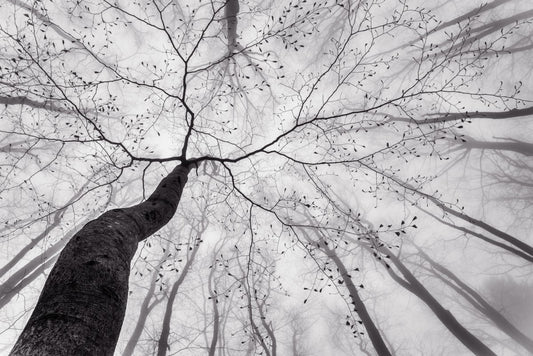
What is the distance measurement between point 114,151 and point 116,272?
13.8ft

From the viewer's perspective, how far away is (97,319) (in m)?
1.34

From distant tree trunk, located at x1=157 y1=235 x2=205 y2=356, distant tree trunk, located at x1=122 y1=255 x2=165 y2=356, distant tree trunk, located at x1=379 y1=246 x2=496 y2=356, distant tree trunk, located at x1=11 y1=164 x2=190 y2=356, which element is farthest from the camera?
distant tree trunk, located at x1=122 y1=255 x2=165 y2=356

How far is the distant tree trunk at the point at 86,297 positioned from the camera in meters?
1.18

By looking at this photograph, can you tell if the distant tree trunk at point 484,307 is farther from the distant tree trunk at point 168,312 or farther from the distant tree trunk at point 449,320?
the distant tree trunk at point 168,312

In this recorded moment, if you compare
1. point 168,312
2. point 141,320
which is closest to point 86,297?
point 168,312

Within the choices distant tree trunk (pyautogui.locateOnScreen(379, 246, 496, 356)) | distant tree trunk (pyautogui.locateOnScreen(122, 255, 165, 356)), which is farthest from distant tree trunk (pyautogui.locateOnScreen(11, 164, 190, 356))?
distant tree trunk (pyautogui.locateOnScreen(122, 255, 165, 356))

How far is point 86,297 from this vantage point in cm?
140

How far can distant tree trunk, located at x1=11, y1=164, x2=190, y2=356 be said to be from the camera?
1.18 m

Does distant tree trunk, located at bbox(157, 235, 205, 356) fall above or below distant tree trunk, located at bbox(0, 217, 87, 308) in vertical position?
below

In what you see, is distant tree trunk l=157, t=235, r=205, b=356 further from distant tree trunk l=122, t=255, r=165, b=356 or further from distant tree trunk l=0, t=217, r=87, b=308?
distant tree trunk l=0, t=217, r=87, b=308

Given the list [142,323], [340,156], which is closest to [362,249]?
[340,156]

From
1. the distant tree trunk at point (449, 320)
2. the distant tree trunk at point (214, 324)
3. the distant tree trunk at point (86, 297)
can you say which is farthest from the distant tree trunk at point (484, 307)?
the distant tree trunk at point (86, 297)

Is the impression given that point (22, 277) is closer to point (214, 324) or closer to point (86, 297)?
point (214, 324)

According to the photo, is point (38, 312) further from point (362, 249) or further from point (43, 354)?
point (362, 249)
